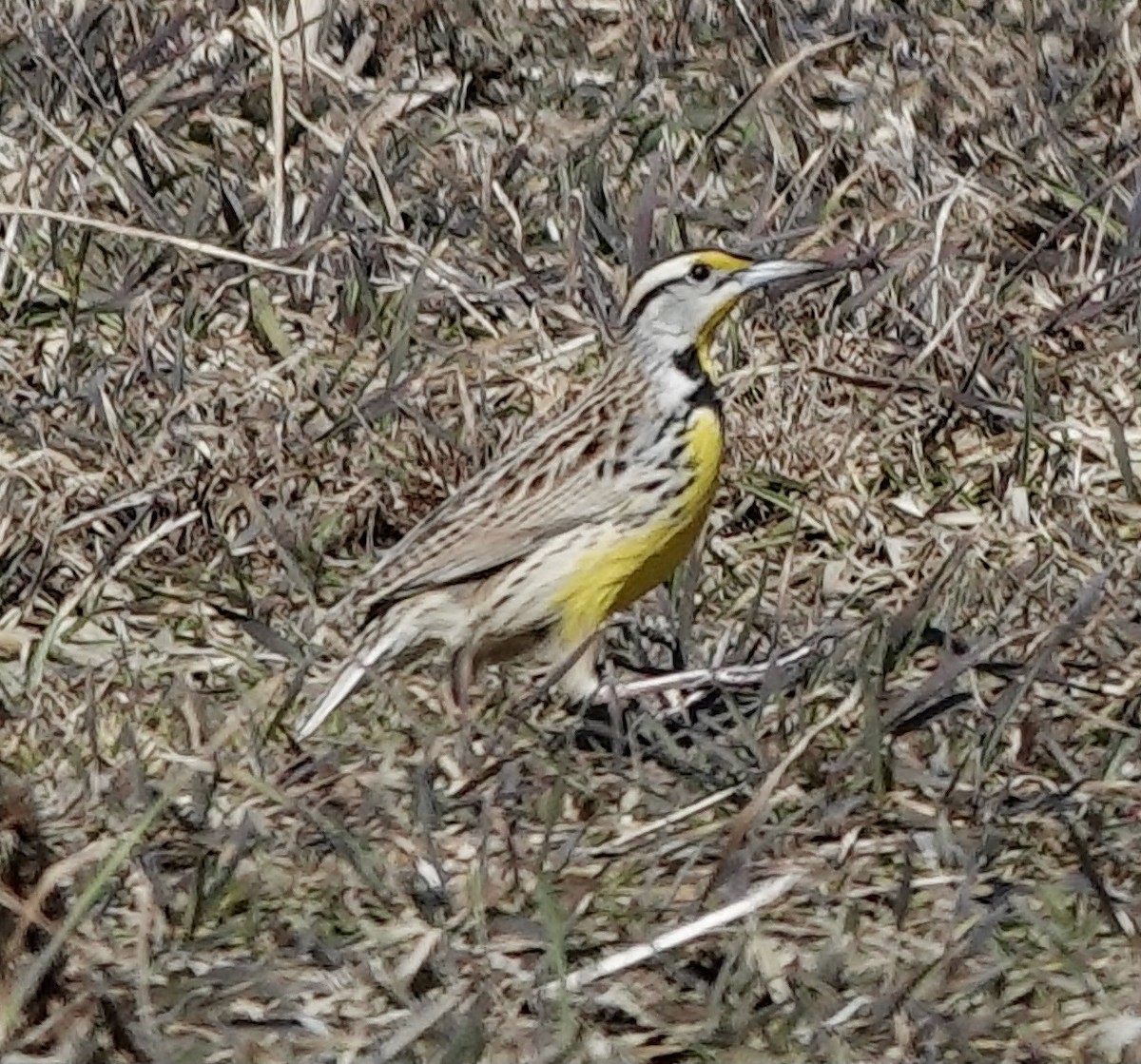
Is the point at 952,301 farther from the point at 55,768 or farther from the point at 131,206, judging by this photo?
the point at 55,768

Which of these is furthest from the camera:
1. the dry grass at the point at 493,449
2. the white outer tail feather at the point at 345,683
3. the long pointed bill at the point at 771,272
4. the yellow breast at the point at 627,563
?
the long pointed bill at the point at 771,272

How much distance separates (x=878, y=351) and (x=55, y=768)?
5.49 ft

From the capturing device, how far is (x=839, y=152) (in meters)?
5.91

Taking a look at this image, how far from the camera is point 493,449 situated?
5.15 m

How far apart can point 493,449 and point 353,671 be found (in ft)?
2.56

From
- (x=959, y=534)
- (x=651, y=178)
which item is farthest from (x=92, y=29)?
(x=959, y=534)

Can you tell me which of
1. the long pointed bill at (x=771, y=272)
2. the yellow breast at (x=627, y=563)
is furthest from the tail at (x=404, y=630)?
the long pointed bill at (x=771, y=272)

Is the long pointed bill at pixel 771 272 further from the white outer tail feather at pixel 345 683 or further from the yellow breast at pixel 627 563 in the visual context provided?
the white outer tail feather at pixel 345 683

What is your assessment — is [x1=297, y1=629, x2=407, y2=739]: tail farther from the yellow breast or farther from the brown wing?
the yellow breast

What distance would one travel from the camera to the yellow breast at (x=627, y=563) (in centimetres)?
453

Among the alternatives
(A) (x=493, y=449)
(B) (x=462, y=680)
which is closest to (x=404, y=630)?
(B) (x=462, y=680)

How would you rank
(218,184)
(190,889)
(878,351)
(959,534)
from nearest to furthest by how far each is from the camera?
(190,889)
(959,534)
(878,351)
(218,184)

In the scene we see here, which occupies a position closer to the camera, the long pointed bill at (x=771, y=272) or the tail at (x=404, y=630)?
the tail at (x=404, y=630)

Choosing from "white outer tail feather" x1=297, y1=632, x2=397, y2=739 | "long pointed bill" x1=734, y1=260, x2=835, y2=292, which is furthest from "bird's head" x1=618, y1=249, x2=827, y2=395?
"white outer tail feather" x1=297, y1=632, x2=397, y2=739
